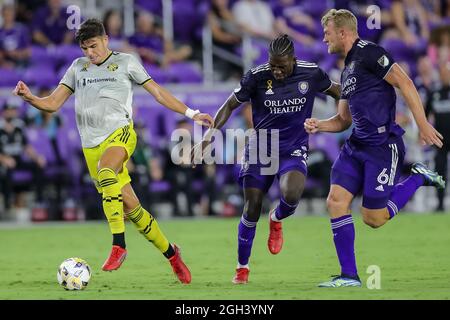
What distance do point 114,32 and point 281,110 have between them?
930 centimetres

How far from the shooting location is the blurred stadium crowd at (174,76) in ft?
62.5

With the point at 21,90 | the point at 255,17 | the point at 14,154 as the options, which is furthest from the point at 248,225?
the point at 255,17

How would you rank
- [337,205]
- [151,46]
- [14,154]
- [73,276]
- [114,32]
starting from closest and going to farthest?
1. [73,276]
2. [337,205]
3. [14,154]
4. [114,32]
5. [151,46]

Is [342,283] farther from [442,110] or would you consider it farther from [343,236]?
[442,110]

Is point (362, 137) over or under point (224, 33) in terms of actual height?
under

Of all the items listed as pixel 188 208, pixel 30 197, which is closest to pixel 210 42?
pixel 188 208

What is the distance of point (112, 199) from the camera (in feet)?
32.2

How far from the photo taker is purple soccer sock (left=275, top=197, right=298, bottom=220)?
10.8 meters

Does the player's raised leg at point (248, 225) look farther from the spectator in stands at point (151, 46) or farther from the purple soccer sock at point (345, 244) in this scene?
the spectator in stands at point (151, 46)

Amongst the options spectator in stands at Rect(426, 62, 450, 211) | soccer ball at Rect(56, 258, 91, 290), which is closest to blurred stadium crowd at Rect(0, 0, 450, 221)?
spectator in stands at Rect(426, 62, 450, 211)

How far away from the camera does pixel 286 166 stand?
1069cm

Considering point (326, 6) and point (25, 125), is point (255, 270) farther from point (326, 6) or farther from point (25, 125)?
point (326, 6)

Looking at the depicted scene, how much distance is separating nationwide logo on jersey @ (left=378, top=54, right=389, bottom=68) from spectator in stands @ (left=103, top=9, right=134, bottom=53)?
33.9 feet

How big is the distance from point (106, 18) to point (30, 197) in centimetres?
374
